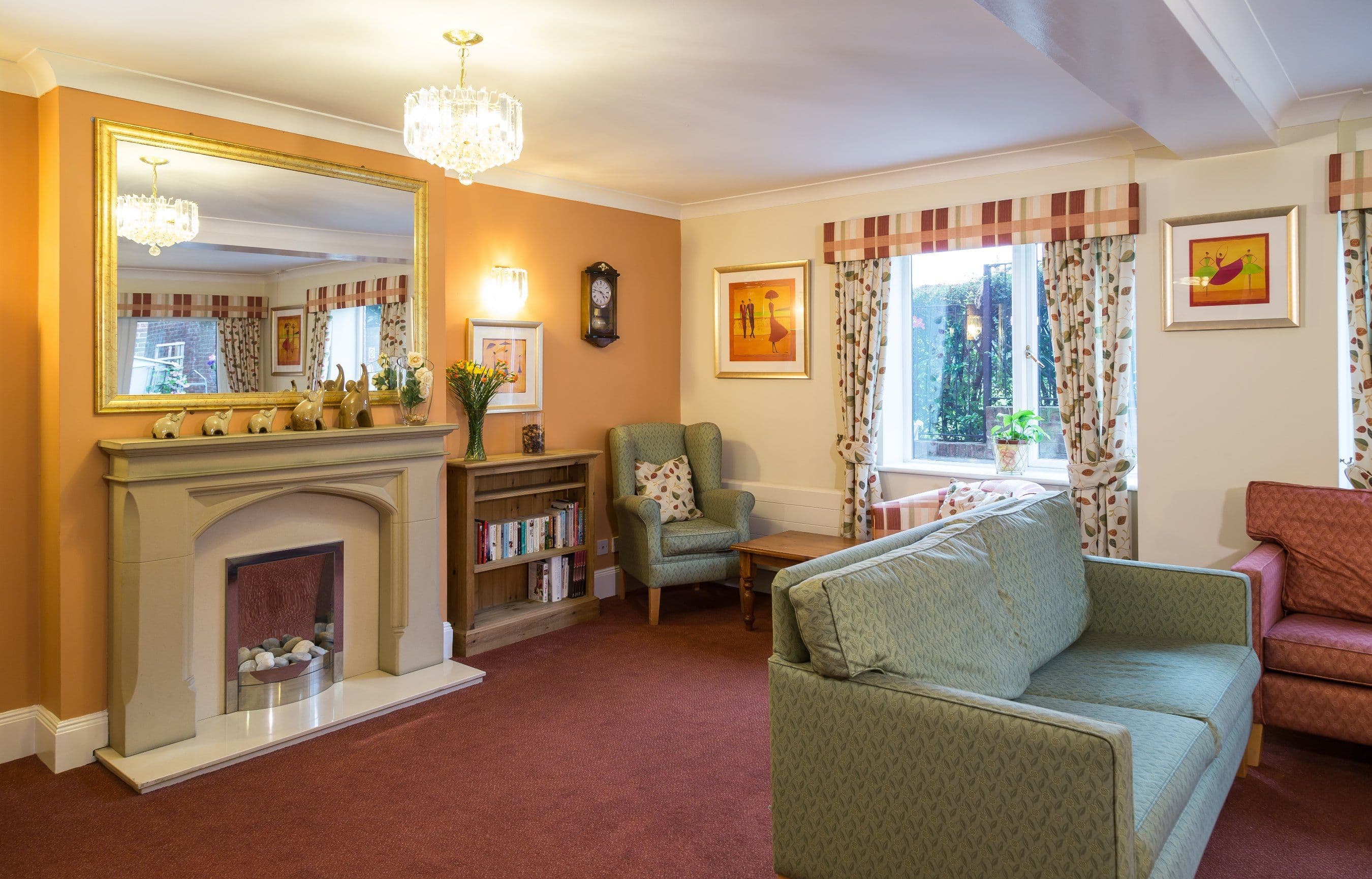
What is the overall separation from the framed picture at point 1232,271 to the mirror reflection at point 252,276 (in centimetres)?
355

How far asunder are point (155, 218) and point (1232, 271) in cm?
447

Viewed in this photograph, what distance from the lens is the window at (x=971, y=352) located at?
15.7 ft

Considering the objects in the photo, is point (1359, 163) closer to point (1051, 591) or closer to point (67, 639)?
point (1051, 591)

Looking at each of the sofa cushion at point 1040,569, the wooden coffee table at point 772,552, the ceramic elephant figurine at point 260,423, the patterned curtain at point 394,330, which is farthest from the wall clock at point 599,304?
the sofa cushion at point 1040,569

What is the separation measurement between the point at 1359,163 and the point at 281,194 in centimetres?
445

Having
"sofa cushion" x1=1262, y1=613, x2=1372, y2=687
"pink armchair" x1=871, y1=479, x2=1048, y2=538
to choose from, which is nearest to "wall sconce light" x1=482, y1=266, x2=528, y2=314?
"pink armchair" x1=871, y1=479, x2=1048, y2=538

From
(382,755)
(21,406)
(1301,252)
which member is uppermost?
(1301,252)

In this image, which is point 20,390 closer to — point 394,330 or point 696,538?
point 394,330

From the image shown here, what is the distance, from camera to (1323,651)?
3.03 meters

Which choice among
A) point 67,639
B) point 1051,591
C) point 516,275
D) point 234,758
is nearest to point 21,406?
point 67,639

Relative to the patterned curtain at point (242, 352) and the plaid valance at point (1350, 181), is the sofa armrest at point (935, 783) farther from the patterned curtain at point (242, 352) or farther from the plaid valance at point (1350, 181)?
the plaid valance at point (1350, 181)

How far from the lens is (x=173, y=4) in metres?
2.71

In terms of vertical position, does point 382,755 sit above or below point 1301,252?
below

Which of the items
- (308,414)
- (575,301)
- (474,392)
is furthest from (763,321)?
(308,414)
